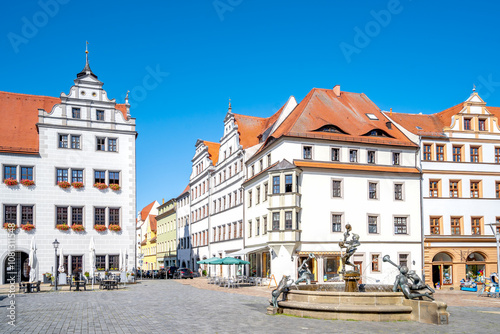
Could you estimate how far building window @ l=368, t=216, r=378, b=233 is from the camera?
4194 centimetres

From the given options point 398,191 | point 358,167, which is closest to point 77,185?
point 358,167

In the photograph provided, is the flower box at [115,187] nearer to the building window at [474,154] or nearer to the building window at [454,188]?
the building window at [454,188]

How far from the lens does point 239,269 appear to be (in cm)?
5047

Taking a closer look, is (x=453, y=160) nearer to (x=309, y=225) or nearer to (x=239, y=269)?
(x=309, y=225)

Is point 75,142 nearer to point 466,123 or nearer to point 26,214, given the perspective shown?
point 26,214

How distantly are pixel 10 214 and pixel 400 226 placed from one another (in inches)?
1221

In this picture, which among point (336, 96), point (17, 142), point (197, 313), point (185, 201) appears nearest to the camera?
point (197, 313)

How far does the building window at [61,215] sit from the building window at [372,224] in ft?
80.0

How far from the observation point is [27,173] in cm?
4309

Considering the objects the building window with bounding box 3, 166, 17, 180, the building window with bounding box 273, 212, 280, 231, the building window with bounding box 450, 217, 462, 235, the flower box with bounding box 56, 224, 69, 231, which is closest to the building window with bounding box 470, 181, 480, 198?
the building window with bounding box 450, 217, 462, 235

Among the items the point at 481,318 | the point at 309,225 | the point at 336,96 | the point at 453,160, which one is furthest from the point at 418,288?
the point at 336,96

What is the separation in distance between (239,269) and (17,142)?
2253 cm

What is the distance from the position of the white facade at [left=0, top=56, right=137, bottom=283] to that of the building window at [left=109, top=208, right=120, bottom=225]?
0.27ft

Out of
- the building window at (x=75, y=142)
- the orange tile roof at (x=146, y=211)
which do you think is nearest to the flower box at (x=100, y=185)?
the building window at (x=75, y=142)
